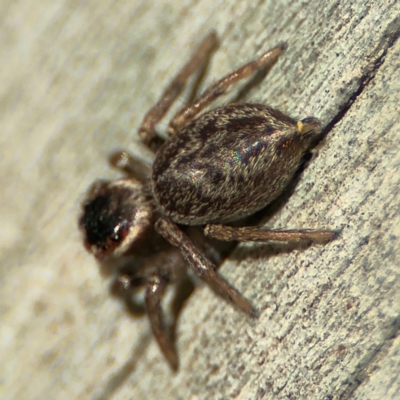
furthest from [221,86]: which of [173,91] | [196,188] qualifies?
[196,188]

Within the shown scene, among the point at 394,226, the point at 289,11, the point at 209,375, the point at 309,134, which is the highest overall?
the point at 289,11

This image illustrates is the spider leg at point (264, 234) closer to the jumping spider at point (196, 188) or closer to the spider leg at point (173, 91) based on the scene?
Answer: the jumping spider at point (196, 188)

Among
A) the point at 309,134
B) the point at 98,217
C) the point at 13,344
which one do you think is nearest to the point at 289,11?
the point at 309,134

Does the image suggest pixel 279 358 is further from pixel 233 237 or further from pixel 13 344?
pixel 13 344

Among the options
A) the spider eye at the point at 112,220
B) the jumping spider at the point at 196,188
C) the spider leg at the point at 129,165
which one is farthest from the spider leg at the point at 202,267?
the spider leg at the point at 129,165

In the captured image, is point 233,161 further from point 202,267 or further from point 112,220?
point 112,220
